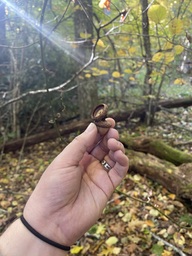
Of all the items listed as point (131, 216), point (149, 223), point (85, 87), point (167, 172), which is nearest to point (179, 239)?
point (149, 223)

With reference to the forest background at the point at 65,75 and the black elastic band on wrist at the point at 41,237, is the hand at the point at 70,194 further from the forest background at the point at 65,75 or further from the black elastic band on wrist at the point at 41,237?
the forest background at the point at 65,75

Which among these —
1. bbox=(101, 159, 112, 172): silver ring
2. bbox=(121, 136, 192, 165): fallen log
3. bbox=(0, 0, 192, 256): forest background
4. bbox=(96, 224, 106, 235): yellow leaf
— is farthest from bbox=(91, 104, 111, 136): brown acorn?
bbox=(0, 0, 192, 256): forest background

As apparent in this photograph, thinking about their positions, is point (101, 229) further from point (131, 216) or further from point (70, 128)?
point (70, 128)

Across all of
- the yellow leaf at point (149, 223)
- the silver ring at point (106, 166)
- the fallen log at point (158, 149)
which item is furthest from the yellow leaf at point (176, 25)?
the yellow leaf at point (149, 223)

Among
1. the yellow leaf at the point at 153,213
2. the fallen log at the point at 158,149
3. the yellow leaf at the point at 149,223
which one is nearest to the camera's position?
the yellow leaf at the point at 149,223

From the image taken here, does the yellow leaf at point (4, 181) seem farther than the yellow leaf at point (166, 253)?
Yes

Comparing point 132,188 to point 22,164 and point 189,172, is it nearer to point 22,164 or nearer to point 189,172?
point 189,172

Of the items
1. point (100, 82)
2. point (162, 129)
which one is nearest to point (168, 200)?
point (162, 129)
